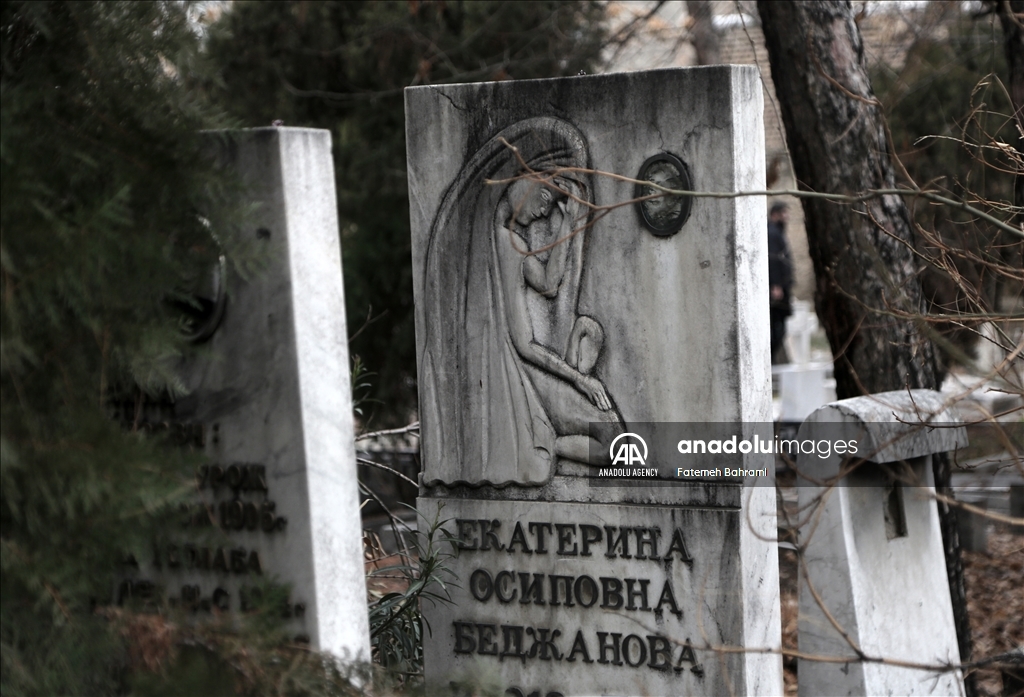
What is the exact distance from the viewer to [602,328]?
380 centimetres

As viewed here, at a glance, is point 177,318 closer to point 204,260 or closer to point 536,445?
point 204,260

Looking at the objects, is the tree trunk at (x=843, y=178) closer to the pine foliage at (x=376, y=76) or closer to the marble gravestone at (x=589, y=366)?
the marble gravestone at (x=589, y=366)

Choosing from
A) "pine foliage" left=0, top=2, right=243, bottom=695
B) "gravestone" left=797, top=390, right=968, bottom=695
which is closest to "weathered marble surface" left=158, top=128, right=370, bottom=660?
"pine foliage" left=0, top=2, right=243, bottom=695

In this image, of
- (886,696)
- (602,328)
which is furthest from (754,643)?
(602,328)

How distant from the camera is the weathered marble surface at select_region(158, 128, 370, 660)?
288cm

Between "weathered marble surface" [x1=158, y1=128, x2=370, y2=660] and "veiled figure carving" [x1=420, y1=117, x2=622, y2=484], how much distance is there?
0.98 meters

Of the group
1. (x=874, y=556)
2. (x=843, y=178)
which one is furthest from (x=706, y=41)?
(x=874, y=556)

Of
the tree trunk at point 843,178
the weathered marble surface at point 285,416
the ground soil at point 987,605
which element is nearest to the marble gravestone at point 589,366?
the weathered marble surface at point 285,416

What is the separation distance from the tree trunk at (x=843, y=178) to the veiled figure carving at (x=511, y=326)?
2196mm

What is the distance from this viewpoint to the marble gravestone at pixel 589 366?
363cm

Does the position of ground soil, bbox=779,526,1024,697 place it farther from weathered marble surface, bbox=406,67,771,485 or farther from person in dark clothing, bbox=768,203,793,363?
person in dark clothing, bbox=768,203,793,363

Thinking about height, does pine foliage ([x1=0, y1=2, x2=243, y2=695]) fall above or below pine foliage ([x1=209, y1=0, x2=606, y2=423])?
below

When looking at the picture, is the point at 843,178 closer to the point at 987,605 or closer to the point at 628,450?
the point at 628,450

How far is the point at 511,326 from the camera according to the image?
13.0ft
